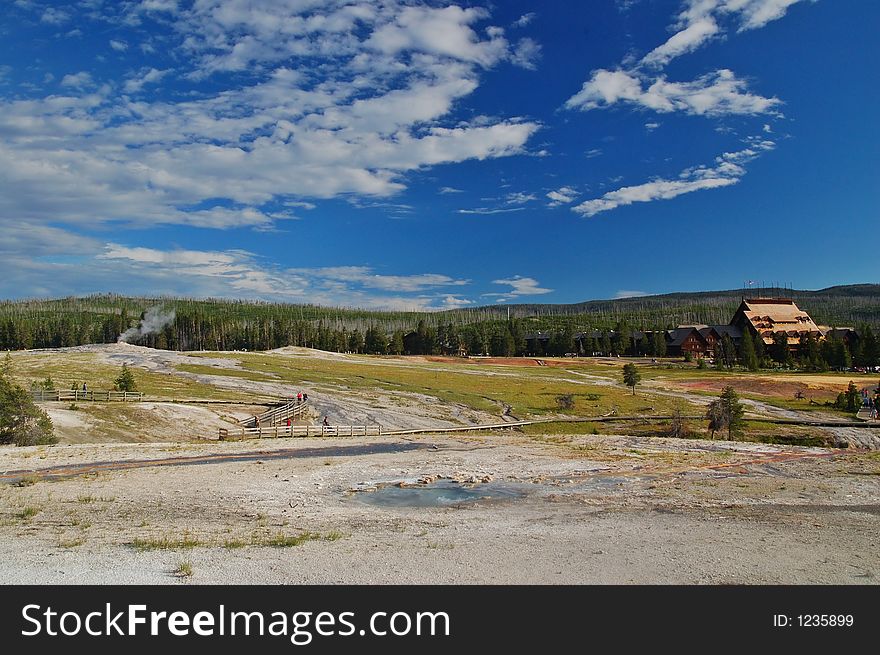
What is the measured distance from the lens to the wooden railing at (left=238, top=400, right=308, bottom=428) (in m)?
42.2

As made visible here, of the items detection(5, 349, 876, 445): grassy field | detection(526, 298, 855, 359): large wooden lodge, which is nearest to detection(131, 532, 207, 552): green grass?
detection(5, 349, 876, 445): grassy field

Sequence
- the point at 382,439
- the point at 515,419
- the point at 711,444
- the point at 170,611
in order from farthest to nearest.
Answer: the point at 515,419
the point at 382,439
the point at 711,444
the point at 170,611

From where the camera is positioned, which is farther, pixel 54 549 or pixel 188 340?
pixel 188 340

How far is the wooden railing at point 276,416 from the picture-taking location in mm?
42219

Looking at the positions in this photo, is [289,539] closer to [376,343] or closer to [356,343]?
[376,343]

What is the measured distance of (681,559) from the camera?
11.8 m

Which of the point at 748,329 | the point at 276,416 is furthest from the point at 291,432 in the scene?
the point at 748,329

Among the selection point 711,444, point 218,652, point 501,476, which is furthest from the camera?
point 711,444

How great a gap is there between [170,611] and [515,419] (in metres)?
42.8

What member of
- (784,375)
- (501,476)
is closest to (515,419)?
(501,476)

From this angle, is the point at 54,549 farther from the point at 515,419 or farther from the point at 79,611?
the point at 515,419

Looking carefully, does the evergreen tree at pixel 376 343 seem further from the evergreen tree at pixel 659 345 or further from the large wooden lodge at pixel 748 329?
the evergreen tree at pixel 659 345

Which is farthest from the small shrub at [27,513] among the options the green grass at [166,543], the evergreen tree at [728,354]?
the evergreen tree at [728,354]

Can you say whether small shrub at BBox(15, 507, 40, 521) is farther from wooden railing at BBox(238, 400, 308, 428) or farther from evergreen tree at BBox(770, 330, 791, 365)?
evergreen tree at BBox(770, 330, 791, 365)
